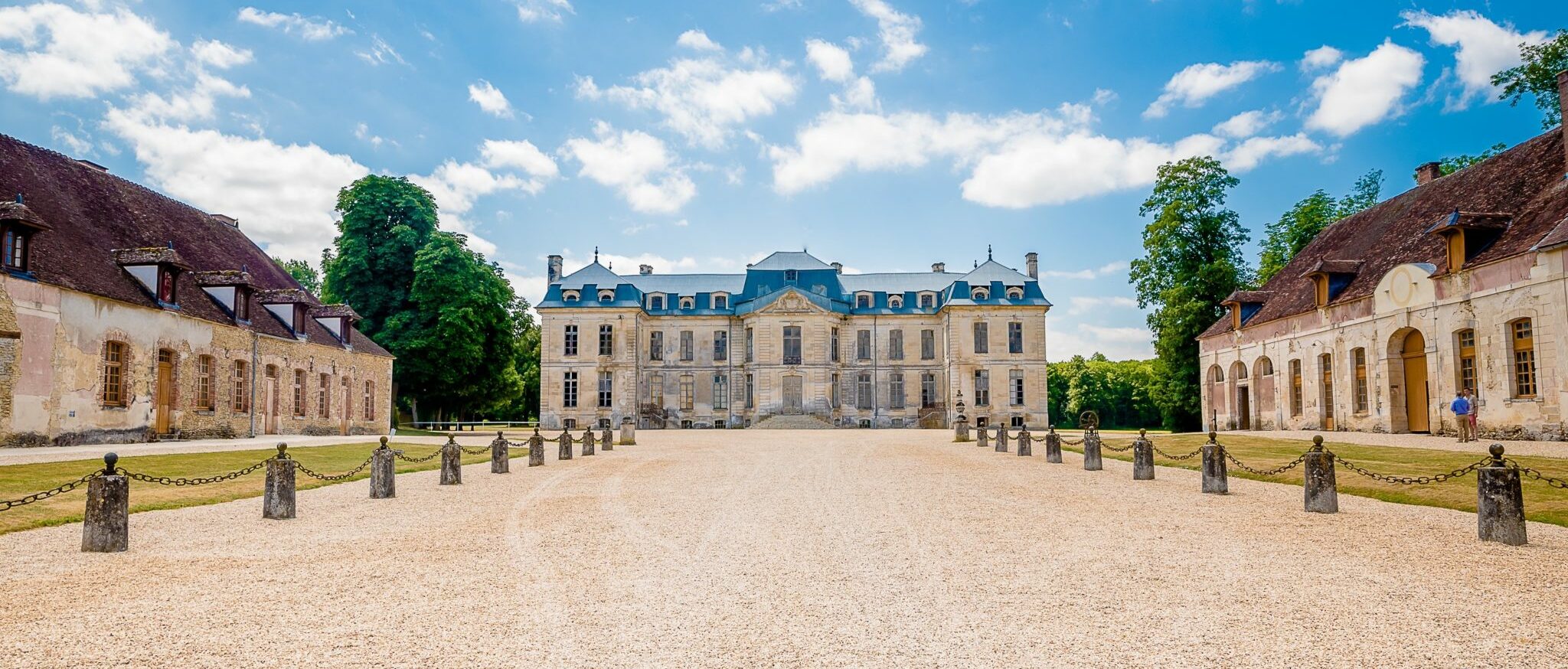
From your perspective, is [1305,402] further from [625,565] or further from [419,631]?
[419,631]

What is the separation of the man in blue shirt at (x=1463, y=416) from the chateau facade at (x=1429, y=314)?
3.35 ft

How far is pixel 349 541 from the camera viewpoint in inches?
327

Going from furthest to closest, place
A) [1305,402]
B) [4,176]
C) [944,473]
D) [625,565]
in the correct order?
1. [1305,402]
2. [4,176]
3. [944,473]
4. [625,565]

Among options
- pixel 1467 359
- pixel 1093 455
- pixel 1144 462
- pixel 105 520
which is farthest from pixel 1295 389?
pixel 105 520

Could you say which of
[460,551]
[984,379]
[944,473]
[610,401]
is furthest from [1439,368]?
[610,401]

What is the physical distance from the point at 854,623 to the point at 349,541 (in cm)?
536

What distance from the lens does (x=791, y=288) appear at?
49688 millimetres

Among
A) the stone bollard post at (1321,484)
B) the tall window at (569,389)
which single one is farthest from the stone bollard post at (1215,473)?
the tall window at (569,389)

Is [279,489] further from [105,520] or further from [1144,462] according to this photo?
[1144,462]

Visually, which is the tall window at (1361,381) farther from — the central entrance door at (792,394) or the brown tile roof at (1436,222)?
the central entrance door at (792,394)

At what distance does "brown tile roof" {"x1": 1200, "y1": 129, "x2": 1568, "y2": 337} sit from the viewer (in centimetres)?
2002

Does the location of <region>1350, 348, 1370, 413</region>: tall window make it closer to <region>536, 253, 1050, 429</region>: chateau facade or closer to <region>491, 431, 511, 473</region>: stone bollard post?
<region>491, 431, 511, 473</region>: stone bollard post

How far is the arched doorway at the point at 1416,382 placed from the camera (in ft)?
75.2

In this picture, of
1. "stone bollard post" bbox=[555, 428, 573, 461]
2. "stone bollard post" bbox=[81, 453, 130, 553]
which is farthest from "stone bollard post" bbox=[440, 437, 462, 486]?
"stone bollard post" bbox=[555, 428, 573, 461]
